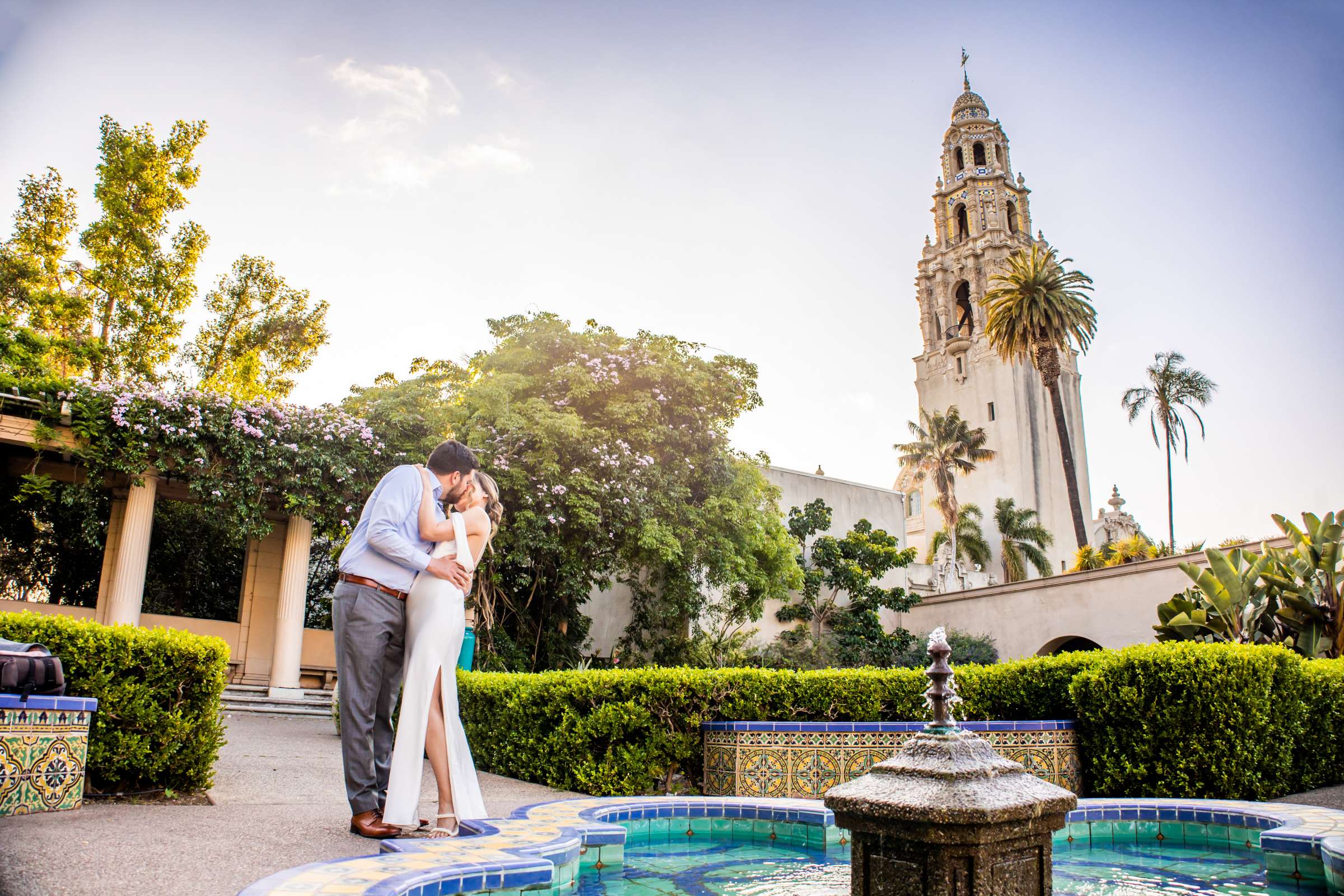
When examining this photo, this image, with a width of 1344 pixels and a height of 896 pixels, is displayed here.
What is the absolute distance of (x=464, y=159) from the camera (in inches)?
474

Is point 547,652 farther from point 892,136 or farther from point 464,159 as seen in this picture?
point 892,136

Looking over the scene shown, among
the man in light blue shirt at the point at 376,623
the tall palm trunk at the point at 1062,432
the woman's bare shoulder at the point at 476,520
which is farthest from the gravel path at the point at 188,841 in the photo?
the tall palm trunk at the point at 1062,432

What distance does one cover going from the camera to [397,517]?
4293 millimetres

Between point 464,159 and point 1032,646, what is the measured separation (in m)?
18.1

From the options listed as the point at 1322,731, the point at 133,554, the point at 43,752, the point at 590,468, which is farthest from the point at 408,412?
the point at 1322,731

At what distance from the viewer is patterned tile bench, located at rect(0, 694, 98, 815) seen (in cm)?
400

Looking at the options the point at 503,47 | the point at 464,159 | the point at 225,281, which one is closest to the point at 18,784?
the point at 503,47

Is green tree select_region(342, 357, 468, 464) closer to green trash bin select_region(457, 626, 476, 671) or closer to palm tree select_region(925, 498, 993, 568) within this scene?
green trash bin select_region(457, 626, 476, 671)

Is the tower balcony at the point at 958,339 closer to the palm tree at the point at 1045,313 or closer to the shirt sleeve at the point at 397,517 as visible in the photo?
the palm tree at the point at 1045,313

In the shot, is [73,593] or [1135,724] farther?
[73,593]

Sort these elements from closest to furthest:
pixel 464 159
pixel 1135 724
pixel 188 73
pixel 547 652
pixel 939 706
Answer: pixel 939 706, pixel 188 73, pixel 1135 724, pixel 464 159, pixel 547 652

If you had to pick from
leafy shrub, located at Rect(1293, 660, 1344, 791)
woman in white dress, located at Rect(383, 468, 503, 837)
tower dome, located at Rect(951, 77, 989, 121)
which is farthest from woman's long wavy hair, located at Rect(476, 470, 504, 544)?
tower dome, located at Rect(951, 77, 989, 121)

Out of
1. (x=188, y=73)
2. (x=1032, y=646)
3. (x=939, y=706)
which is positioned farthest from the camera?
(x=1032, y=646)

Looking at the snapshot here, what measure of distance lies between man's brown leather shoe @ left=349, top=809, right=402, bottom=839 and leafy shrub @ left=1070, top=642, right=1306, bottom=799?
6451mm
